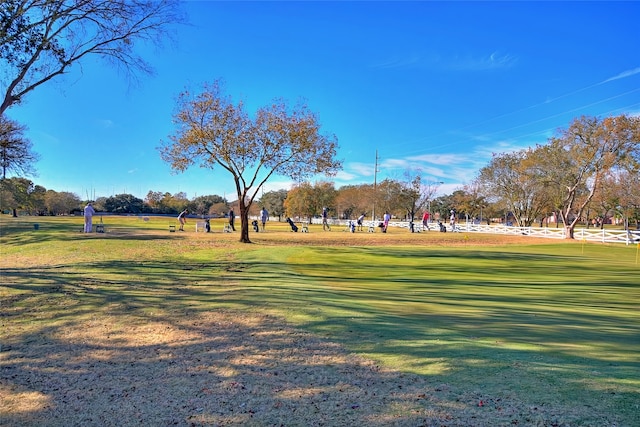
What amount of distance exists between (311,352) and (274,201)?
117 meters

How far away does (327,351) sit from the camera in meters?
5.39

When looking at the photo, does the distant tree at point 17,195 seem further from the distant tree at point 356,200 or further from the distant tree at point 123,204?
the distant tree at point 123,204

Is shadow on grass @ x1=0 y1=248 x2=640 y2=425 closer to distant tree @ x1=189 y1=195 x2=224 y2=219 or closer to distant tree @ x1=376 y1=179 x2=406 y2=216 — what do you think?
distant tree @ x1=376 y1=179 x2=406 y2=216

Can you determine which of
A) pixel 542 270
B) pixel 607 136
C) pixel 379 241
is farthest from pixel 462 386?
pixel 607 136

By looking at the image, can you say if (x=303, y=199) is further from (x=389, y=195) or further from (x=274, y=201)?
(x=274, y=201)

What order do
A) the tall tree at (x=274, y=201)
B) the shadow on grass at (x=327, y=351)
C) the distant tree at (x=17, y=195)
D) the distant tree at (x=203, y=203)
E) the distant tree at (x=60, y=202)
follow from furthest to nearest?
the distant tree at (x=203, y=203) → the tall tree at (x=274, y=201) → the distant tree at (x=60, y=202) → the distant tree at (x=17, y=195) → the shadow on grass at (x=327, y=351)

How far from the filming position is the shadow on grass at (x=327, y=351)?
3803 mm

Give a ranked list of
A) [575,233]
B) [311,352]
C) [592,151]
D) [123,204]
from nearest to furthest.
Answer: [311,352], [592,151], [575,233], [123,204]

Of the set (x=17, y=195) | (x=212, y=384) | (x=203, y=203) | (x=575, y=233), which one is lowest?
(x=212, y=384)

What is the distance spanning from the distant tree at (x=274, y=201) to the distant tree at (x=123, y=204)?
129ft

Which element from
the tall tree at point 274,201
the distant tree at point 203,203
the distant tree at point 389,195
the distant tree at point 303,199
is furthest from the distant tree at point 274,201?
the distant tree at point 389,195

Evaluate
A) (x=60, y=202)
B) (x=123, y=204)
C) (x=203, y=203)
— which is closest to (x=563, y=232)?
(x=60, y=202)

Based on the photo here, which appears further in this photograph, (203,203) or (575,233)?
(203,203)

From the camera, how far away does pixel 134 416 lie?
3.81 meters
